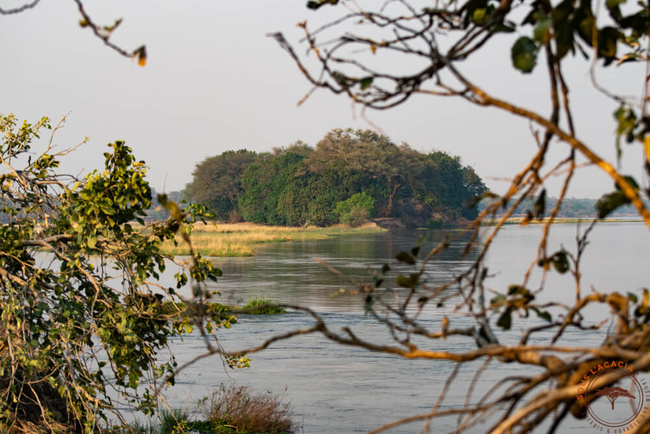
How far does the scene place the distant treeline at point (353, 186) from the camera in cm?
Answer: 7850

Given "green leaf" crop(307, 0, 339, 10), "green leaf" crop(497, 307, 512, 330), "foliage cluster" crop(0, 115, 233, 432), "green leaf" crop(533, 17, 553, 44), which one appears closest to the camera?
"green leaf" crop(533, 17, 553, 44)

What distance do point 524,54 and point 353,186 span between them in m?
78.3

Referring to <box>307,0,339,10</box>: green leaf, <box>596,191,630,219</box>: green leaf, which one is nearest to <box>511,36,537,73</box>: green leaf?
<box>596,191,630,219</box>: green leaf

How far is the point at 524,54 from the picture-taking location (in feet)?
4.73

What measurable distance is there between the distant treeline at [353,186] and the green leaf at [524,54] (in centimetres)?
7471

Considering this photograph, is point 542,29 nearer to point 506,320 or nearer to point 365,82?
point 365,82

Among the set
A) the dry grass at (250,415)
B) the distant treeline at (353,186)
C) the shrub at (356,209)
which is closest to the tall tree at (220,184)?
the distant treeline at (353,186)

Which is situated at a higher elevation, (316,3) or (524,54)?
(316,3)

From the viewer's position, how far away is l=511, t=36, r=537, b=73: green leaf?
1.43 m

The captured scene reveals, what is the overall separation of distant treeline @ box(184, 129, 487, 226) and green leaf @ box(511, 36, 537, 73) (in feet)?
245

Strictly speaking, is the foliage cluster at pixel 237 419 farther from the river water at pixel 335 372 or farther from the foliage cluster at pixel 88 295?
the foliage cluster at pixel 88 295

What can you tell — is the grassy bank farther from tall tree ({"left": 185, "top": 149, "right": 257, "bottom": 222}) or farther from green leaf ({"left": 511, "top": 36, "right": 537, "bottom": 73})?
green leaf ({"left": 511, "top": 36, "right": 537, "bottom": 73})

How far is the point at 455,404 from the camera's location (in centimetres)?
1063

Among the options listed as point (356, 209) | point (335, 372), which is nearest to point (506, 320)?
point (335, 372)
